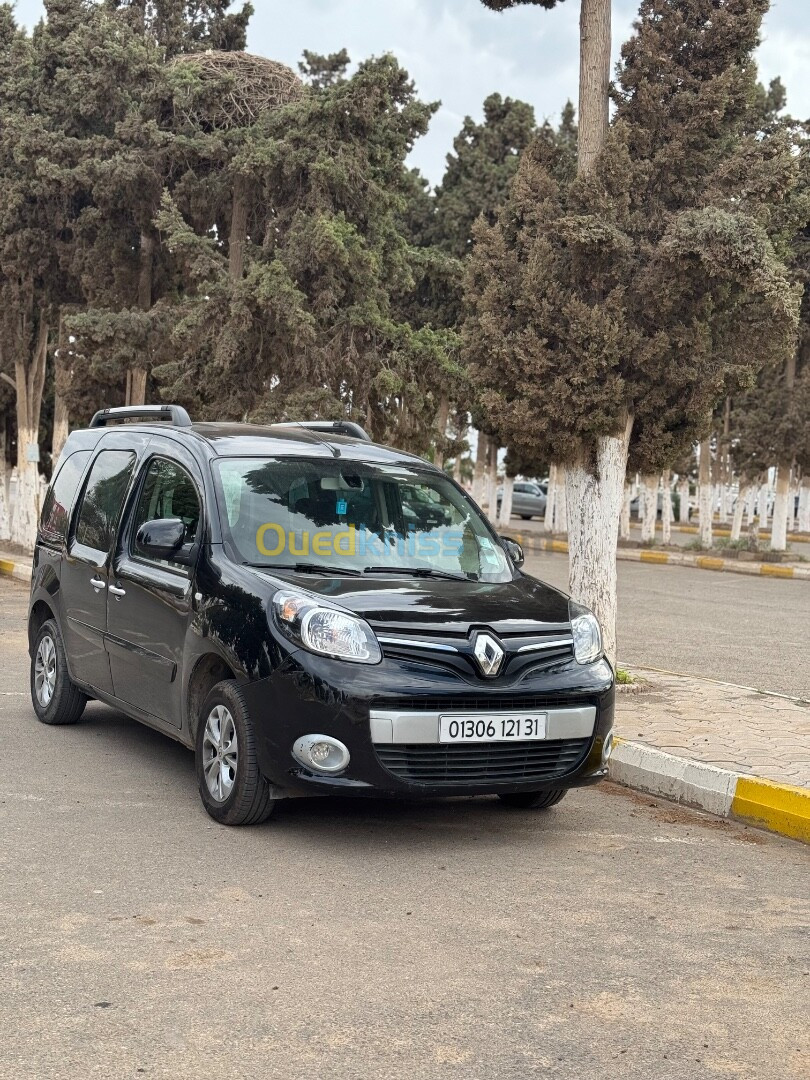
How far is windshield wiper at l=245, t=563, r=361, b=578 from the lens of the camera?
20.6 ft

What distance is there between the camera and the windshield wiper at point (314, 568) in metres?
6.29

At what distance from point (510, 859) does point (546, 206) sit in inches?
230

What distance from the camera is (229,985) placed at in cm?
411

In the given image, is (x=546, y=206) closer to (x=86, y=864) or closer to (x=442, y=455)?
(x=86, y=864)

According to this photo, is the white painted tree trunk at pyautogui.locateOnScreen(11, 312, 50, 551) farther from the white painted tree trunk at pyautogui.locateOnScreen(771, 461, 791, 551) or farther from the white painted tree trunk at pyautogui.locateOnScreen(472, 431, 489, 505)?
the white painted tree trunk at pyautogui.locateOnScreen(771, 461, 791, 551)

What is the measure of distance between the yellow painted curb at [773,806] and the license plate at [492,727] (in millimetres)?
1424

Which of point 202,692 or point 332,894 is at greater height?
point 202,692

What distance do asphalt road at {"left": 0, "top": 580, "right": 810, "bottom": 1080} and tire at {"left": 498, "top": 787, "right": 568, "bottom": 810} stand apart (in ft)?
0.37

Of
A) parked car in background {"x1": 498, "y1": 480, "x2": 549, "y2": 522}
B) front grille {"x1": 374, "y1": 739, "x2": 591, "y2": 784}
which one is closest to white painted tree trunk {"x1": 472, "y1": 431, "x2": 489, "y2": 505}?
parked car in background {"x1": 498, "y1": 480, "x2": 549, "y2": 522}

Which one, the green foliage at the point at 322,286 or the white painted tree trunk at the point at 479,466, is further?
the white painted tree trunk at the point at 479,466

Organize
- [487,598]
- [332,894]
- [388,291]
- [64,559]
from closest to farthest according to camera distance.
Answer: [332,894] < [487,598] < [64,559] < [388,291]

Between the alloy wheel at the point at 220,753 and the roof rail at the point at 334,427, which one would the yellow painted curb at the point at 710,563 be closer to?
the roof rail at the point at 334,427

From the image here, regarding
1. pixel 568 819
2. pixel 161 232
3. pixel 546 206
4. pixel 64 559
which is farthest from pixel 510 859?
pixel 161 232

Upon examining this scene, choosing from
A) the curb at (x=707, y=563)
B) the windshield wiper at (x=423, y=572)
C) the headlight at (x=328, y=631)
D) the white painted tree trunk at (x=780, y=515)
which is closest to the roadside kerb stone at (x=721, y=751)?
the windshield wiper at (x=423, y=572)
